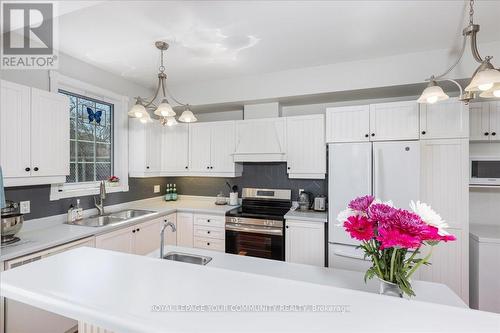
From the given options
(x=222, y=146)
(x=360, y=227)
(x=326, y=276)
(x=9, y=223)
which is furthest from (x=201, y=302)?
(x=222, y=146)

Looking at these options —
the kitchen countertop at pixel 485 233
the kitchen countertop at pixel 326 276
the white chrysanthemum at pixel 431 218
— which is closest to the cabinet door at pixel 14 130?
the kitchen countertop at pixel 326 276

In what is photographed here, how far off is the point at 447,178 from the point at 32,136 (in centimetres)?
383

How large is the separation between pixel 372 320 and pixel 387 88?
110 inches

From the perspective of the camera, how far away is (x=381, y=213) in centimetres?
93

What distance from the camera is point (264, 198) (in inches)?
141

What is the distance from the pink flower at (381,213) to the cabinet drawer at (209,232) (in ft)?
7.81

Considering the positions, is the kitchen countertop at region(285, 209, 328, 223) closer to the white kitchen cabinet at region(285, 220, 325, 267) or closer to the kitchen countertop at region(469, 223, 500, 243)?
the white kitchen cabinet at region(285, 220, 325, 267)

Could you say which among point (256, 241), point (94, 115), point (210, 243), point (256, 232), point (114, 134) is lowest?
point (210, 243)

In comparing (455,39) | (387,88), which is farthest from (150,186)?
(455,39)

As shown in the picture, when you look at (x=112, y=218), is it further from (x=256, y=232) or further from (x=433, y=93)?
(x=433, y=93)

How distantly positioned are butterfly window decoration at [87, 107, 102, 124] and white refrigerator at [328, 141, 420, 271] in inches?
114

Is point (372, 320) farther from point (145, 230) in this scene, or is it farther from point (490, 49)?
point (490, 49)

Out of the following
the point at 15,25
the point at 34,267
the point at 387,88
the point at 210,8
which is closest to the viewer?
the point at 34,267

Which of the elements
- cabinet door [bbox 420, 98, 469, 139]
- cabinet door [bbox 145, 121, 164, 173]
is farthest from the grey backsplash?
cabinet door [bbox 420, 98, 469, 139]
